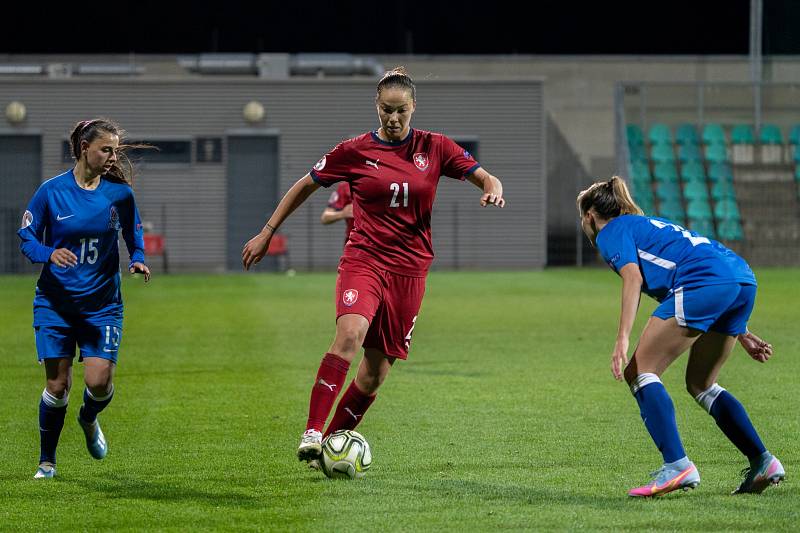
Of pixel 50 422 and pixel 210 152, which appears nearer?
pixel 50 422

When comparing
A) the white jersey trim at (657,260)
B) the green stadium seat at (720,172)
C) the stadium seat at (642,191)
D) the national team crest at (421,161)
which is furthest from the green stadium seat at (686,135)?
the white jersey trim at (657,260)

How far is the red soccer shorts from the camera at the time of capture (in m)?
6.97

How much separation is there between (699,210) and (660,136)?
3048 millimetres

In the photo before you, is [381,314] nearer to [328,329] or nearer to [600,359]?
[600,359]

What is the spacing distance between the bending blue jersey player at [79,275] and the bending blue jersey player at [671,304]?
2.55m

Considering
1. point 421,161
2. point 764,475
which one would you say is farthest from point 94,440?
point 764,475

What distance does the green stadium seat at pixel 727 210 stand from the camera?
36.3m

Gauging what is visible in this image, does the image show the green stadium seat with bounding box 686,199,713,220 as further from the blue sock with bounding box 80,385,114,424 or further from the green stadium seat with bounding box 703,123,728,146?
the blue sock with bounding box 80,385,114,424

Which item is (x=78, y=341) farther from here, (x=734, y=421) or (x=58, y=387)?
(x=734, y=421)

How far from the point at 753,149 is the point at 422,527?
3468cm

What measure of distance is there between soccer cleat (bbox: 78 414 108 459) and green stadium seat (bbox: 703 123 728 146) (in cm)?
3297

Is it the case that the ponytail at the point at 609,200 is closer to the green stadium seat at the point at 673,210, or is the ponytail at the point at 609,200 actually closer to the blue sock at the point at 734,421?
the blue sock at the point at 734,421

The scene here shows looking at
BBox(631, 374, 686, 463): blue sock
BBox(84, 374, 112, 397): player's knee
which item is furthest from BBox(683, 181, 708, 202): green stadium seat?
BBox(631, 374, 686, 463): blue sock

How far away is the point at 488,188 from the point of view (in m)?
7.06
